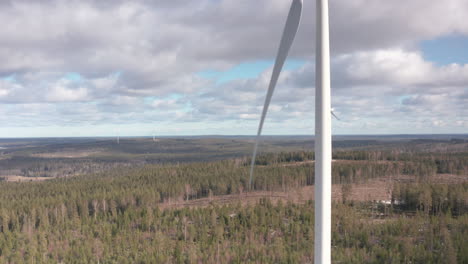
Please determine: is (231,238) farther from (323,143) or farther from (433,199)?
(323,143)

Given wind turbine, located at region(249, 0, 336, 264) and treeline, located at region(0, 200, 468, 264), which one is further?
treeline, located at region(0, 200, 468, 264)

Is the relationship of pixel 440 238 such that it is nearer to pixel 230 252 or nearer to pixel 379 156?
pixel 230 252

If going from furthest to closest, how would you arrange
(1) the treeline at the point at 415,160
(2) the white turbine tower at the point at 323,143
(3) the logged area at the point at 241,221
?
(1) the treeline at the point at 415,160, (3) the logged area at the point at 241,221, (2) the white turbine tower at the point at 323,143

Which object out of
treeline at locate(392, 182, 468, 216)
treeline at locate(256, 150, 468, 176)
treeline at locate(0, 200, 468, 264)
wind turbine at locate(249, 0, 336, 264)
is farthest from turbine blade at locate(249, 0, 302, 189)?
treeline at locate(256, 150, 468, 176)

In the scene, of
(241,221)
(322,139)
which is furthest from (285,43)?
(241,221)

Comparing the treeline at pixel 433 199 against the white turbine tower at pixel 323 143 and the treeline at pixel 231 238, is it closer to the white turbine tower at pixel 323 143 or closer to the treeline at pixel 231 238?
the treeline at pixel 231 238

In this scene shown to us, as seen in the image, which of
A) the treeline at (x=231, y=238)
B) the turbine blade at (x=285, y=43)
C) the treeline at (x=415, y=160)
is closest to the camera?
the turbine blade at (x=285, y=43)

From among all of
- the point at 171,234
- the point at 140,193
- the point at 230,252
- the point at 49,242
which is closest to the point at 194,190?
the point at 140,193

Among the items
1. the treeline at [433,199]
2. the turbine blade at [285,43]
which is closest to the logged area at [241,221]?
the treeline at [433,199]

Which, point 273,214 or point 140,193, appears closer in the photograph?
point 273,214

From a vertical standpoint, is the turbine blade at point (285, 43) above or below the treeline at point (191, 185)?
above

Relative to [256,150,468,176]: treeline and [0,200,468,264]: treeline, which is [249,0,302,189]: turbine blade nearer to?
[0,200,468,264]: treeline
